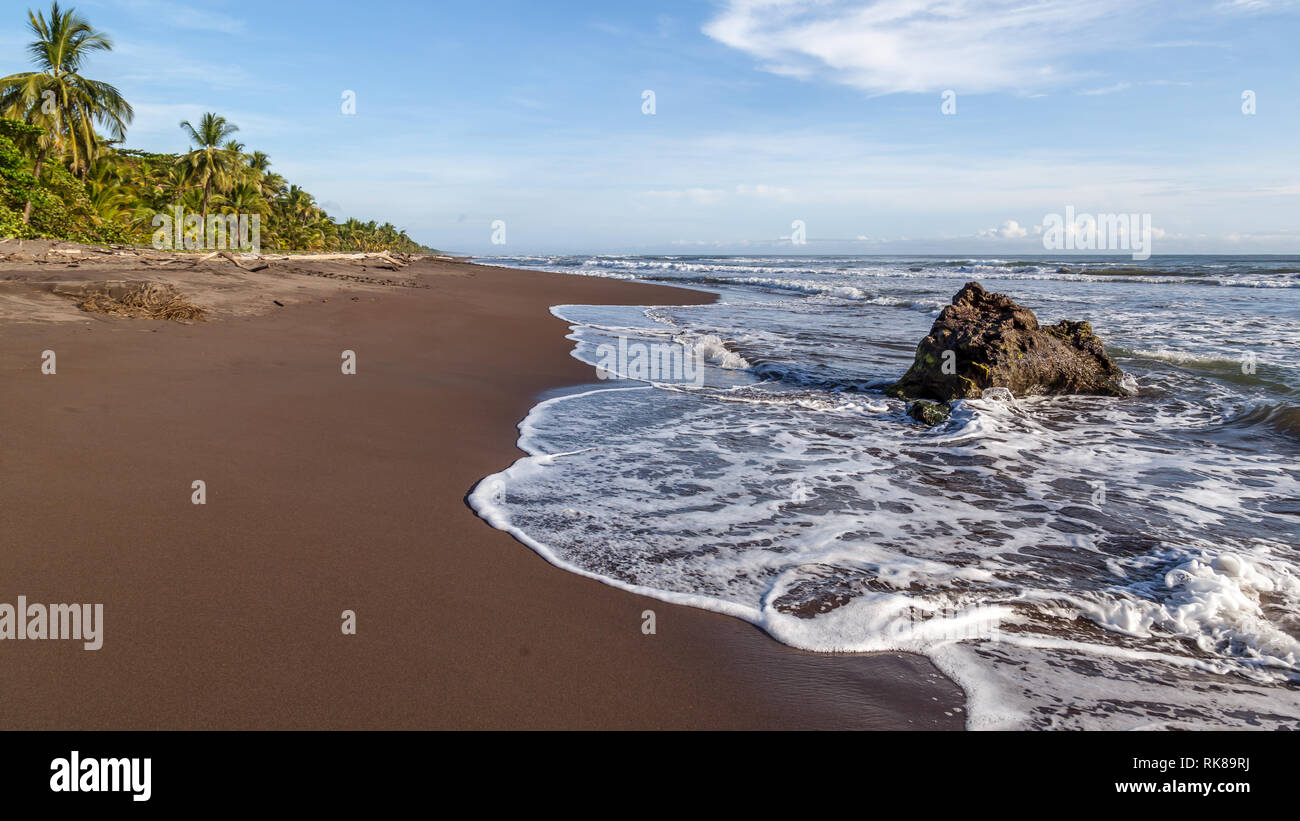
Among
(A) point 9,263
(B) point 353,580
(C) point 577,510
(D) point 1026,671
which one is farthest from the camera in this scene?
(A) point 9,263

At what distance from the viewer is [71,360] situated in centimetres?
719

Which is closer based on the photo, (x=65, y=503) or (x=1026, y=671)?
(x=1026, y=671)

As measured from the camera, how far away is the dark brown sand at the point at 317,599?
2.61 metres

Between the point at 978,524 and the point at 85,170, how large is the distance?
3942 centimetres

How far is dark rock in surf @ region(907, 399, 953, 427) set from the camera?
7.92 meters

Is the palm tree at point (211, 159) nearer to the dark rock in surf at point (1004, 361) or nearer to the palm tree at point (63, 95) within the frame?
the palm tree at point (63, 95)

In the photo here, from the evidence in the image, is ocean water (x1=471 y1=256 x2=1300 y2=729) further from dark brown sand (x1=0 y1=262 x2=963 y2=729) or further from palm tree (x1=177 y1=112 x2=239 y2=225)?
palm tree (x1=177 y1=112 x2=239 y2=225)

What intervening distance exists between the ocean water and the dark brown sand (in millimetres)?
347

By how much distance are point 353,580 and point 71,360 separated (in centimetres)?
624

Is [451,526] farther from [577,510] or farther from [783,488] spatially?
[783,488]

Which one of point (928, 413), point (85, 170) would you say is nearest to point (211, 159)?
point (85, 170)
